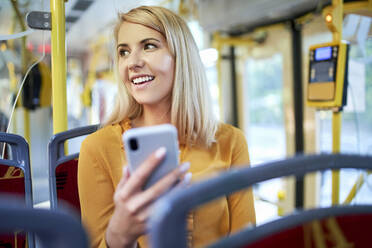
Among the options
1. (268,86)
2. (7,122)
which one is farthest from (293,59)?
(7,122)

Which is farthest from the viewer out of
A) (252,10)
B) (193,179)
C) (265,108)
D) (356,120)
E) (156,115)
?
(265,108)

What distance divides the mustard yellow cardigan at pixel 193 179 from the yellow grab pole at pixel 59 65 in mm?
448

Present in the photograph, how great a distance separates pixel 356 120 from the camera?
8.14ft

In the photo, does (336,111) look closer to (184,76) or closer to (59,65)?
(184,76)

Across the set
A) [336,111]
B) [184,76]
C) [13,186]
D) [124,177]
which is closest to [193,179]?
[184,76]

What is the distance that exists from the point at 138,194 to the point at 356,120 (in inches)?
90.7

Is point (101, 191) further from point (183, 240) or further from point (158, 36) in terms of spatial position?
point (183, 240)

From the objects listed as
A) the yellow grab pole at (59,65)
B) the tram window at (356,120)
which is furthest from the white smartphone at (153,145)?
the tram window at (356,120)

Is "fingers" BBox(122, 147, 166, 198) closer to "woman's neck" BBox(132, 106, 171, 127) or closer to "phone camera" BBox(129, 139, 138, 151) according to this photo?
"phone camera" BBox(129, 139, 138, 151)

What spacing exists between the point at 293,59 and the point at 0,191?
3403 millimetres

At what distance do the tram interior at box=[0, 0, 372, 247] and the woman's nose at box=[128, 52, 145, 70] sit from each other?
0.66 meters

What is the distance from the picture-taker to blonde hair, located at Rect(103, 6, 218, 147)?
111cm

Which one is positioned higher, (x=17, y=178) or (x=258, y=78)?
(x=258, y=78)

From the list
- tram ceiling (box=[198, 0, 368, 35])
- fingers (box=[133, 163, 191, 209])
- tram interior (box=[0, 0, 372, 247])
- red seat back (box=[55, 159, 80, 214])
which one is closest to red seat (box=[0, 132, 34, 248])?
red seat back (box=[55, 159, 80, 214])
